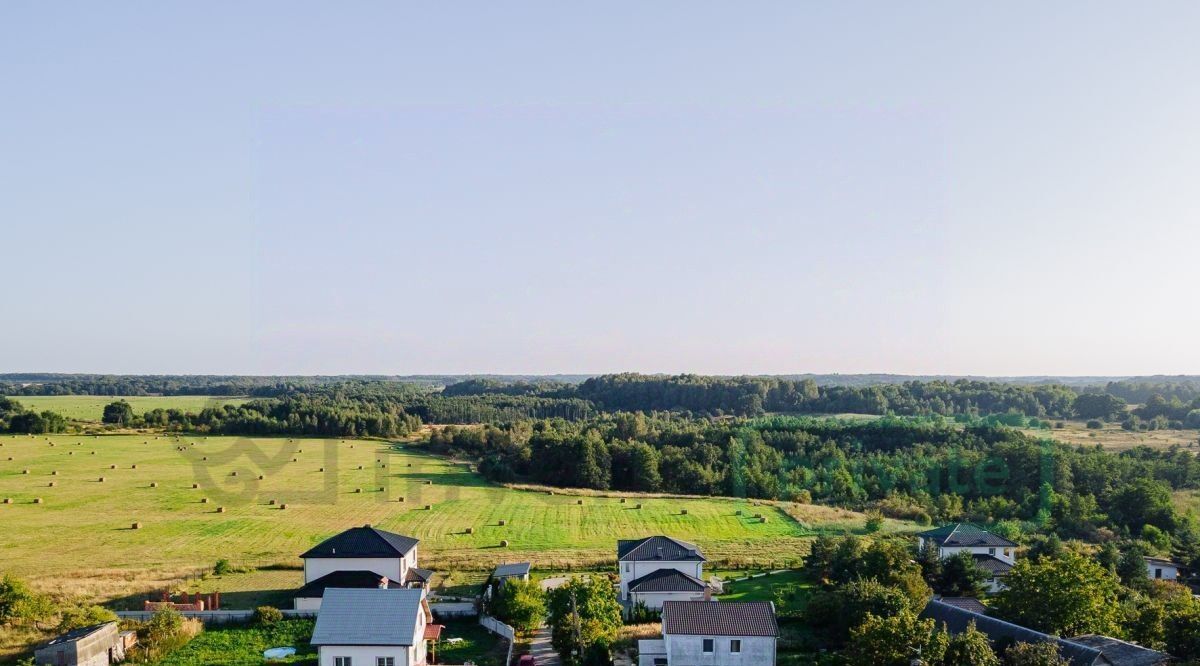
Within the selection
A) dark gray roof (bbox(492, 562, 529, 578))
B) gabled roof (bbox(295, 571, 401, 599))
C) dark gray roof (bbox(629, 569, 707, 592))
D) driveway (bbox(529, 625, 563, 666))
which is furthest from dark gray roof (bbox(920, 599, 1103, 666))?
gabled roof (bbox(295, 571, 401, 599))

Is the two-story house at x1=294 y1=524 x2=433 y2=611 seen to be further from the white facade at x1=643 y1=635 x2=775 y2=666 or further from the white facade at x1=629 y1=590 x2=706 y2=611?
the white facade at x1=643 y1=635 x2=775 y2=666

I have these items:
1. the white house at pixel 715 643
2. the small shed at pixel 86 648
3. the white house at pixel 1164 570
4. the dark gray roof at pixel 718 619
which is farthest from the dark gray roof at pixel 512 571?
the white house at pixel 1164 570

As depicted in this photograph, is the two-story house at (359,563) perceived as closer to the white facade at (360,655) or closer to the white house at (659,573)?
the white facade at (360,655)

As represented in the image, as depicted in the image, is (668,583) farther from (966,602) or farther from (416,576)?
(966,602)

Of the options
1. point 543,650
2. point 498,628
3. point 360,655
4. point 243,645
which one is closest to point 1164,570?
point 543,650

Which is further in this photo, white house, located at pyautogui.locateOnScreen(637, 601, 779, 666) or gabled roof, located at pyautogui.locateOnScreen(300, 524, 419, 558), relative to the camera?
gabled roof, located at pyautogui.locateOnScreen(300, 524, 419, 558)

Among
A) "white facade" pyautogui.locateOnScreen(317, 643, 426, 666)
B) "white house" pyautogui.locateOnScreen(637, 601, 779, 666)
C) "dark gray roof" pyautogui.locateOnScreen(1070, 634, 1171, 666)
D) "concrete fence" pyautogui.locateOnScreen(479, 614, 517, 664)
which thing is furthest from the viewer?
"concrete fence" pyautogui.locateOnScreen(479, 614, 517, 664)

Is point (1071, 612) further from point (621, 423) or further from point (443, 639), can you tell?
point (621, 423)
